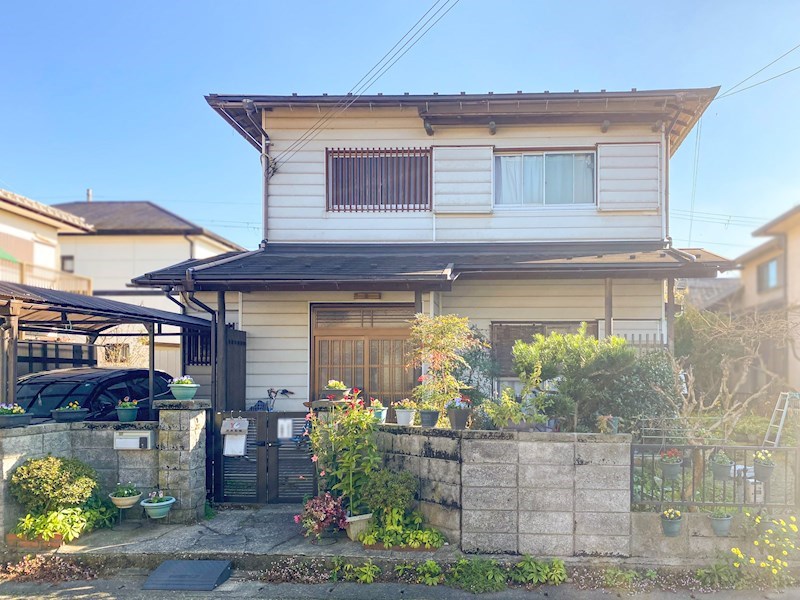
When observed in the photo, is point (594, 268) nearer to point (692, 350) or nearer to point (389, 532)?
point (389, 532)

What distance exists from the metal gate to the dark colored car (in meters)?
1.35

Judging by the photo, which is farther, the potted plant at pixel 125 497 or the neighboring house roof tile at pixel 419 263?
the neighboring house roof tile at pixel 419 263

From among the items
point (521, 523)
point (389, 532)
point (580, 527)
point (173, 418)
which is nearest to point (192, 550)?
point (173, 418)

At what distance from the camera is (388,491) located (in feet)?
17.6

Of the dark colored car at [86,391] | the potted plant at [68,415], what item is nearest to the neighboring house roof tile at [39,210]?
the dark colored car at [86,391]

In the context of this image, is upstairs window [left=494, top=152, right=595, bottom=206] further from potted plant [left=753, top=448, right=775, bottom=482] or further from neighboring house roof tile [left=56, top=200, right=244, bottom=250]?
neighboring house roof tile [left=56, top=200, right=244, bottom=250]

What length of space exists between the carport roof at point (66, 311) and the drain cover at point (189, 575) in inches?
123

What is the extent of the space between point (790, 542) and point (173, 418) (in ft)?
20.2

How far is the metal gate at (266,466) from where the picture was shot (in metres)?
6.63

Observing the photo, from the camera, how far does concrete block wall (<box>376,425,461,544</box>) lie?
Answer: 5285mm

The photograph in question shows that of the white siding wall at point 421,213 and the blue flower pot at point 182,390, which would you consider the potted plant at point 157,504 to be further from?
the white siding wall at point 421,213

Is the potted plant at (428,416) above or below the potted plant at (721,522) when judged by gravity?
above

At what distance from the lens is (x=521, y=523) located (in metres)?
5.12

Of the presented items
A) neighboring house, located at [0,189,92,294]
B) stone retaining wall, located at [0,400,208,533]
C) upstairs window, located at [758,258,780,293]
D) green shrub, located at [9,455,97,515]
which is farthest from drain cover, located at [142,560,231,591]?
upstairs window, located at [758,258,780,293]
